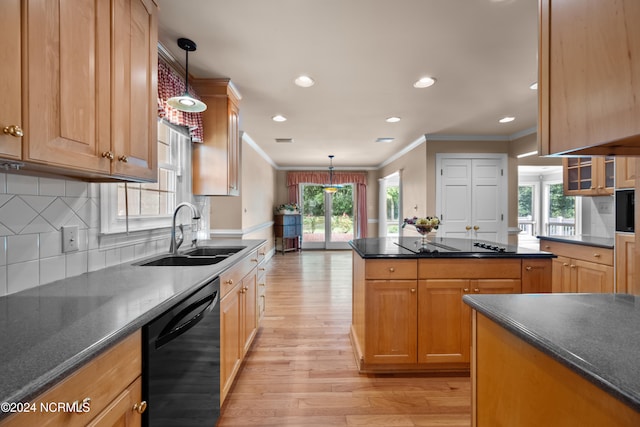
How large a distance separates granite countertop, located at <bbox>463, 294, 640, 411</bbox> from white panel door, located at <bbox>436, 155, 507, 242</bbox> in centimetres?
369

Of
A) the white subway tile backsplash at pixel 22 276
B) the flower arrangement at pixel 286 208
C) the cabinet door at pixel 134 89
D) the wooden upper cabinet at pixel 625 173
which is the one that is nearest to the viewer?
the white subway tile backsplash at pixel 22 276

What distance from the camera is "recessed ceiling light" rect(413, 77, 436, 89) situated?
2545 mm

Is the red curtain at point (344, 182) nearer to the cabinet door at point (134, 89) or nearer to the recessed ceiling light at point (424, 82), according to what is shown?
the recessed ceiling light at point (424, 82)

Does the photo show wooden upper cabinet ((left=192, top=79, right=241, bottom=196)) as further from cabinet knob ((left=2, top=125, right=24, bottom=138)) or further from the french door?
the french door

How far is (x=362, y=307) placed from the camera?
2.07m

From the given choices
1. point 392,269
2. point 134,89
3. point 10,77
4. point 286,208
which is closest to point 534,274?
point 392,269

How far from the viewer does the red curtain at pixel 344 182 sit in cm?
761

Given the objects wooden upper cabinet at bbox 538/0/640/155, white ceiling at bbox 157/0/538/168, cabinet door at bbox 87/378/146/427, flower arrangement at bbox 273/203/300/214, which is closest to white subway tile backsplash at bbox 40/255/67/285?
cabinet door at bbox 87/378/146/427

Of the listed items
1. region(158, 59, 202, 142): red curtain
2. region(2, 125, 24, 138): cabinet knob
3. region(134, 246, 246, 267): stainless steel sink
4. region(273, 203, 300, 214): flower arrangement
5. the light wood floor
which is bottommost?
the light wood floor

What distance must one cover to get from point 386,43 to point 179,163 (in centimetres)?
192

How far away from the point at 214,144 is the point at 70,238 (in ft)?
4.85

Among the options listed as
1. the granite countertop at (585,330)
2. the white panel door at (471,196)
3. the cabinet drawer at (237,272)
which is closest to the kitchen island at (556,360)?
the granite countertop at (585,330)

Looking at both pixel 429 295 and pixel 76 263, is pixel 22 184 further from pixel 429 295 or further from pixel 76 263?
pixel 429 295

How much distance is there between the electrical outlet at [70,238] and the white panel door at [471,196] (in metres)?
4.48
